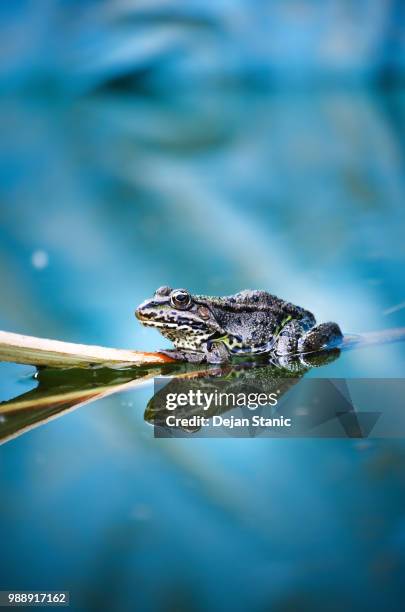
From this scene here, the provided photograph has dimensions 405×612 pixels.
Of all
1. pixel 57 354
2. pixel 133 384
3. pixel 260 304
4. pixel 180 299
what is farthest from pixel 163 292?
pixel 57 354

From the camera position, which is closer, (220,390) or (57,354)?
(57,354)

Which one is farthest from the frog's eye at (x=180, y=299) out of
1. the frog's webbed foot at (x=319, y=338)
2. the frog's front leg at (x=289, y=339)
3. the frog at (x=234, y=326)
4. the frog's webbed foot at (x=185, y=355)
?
the frog's webbed foot at (x=319, y=338)

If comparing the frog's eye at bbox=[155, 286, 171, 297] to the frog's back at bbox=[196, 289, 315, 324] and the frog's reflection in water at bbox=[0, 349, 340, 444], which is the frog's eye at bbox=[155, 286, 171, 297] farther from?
the frog's reflection in water at bbox=[0, 349, 340, 444]

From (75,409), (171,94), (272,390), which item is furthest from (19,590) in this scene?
(171,94)

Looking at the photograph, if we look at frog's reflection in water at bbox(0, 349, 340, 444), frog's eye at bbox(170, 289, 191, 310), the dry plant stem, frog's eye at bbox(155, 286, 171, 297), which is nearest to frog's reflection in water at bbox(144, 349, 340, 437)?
frog's reflection in water at bbox(0, 349, 340, 444)

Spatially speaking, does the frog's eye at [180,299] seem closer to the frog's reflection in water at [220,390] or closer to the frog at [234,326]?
the frog at [234,326]

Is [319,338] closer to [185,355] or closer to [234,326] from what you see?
[234,326]
